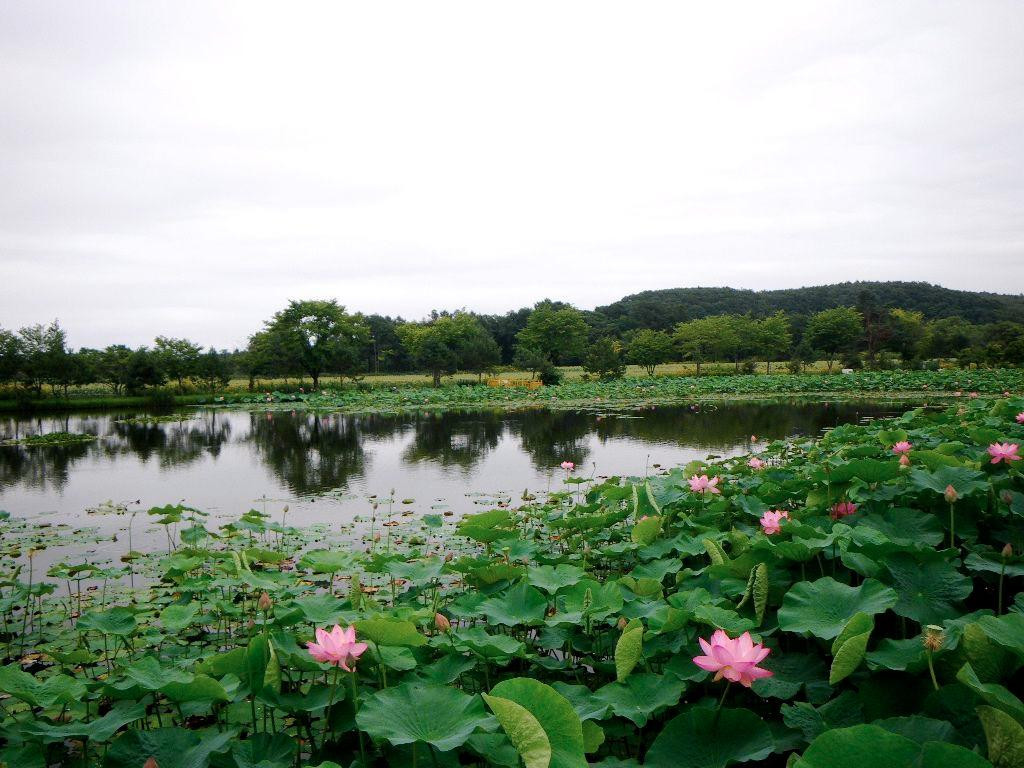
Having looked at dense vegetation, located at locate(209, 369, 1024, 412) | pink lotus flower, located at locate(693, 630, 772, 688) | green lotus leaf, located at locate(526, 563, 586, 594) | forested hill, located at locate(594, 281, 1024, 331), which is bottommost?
dense vegetation, located at locate(209, 369, 1024, 412)

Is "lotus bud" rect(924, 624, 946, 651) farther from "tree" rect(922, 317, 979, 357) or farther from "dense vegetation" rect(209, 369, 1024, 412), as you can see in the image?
"tree" rect(922, 317, 979, 357)

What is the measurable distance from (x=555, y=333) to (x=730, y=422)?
2630 cm

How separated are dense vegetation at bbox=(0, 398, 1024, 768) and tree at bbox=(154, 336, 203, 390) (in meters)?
27.1

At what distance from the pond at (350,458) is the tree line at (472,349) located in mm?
10654

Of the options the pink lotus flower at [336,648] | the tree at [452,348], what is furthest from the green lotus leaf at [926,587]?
the tree at [452,348]

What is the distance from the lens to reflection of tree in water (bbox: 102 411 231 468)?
34.4 ft

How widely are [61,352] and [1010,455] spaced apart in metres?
30.0

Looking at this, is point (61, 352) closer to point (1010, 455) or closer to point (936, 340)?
point (1010, 455)

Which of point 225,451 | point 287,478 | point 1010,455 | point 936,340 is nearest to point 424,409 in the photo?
point 225,451

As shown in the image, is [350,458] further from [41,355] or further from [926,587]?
[41,355]

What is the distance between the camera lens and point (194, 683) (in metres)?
1.54

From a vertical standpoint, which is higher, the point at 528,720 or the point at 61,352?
the point at 61,352

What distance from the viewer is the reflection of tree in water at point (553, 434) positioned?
8836 millimetres

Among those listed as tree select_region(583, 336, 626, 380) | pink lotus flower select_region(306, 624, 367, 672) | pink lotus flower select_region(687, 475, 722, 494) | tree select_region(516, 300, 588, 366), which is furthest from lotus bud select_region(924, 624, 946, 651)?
tree select_region(516, 300, 588, 366)
